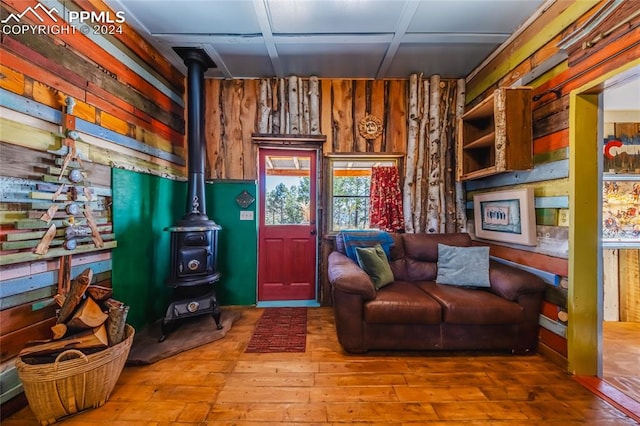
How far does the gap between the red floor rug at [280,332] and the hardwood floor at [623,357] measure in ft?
7.42

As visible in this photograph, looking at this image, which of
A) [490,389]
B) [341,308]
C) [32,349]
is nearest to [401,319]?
[341,308]

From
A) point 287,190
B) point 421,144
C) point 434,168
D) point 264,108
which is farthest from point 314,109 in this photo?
point 434,168

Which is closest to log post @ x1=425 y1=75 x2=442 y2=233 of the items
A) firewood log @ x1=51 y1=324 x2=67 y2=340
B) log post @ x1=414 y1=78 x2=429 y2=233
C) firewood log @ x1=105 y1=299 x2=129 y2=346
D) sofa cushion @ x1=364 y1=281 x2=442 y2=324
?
log post @ x1=414 y1=78 x2=429 y2=233

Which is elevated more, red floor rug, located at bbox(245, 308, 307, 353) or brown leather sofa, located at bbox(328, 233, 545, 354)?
brown leather sofa, located at bbox(328, 233, 545, 354)

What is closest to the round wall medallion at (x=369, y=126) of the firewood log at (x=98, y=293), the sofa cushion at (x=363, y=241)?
the sofa cushion at (x=363, y=241)

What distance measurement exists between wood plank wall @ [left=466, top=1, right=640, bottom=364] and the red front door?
2.22 m

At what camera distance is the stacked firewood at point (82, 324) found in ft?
4.56

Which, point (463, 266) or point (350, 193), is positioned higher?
point (350, 193)

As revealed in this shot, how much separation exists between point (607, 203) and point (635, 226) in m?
0.35

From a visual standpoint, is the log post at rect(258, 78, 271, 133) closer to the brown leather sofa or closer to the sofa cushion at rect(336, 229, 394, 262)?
the sofa cushion at rect(336, 229, 394, 262)

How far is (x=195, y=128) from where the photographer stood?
104 inches

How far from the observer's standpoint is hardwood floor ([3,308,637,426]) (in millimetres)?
1442

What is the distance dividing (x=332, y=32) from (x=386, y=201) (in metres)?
1.89

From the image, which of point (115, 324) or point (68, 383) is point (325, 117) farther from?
point (68, 383)
